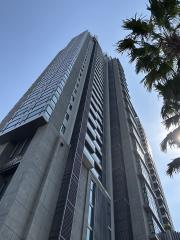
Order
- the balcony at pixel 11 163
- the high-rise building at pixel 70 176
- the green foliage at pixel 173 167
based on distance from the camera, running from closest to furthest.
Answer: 1. the green foliage at pixel 173 167
2. the high-rise building at pixel 70 176
3. the balcony at pixel 11 163

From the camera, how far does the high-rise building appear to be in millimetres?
18234

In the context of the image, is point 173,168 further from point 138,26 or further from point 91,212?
point 91,212

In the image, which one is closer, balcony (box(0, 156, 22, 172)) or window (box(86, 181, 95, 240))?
window (box(86, 181, 95, 240))

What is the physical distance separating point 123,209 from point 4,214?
18529 millimetres

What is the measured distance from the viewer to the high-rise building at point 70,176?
1823 centimetres

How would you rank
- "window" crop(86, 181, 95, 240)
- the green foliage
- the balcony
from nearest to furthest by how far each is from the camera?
1. the green foliage
2. "window" crop(86, 181, 95, 240)
3. the balcony

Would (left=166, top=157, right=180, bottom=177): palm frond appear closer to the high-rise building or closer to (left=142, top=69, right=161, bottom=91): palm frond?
(left=142, top=69, right=161, bottom=91): palm frond

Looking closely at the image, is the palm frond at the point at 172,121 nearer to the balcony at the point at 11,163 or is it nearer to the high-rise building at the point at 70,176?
the high-rise building at the point at 70,176

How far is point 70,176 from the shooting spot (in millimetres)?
22938

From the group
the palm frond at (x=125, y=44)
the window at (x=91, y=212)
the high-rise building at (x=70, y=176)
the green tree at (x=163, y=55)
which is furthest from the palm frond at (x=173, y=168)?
the window at (x=91, y=212)

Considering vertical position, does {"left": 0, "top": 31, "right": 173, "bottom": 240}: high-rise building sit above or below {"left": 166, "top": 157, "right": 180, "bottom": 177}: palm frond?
above

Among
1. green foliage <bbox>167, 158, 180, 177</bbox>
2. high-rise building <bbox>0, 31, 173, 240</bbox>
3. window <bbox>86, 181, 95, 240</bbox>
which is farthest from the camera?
window <bbox>86, 181, 95, 240</bbox>

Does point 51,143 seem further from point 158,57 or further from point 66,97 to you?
point 158,57

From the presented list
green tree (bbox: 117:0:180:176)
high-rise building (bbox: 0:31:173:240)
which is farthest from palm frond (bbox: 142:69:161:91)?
high-rise building (bbox: 0:31:173:240)
